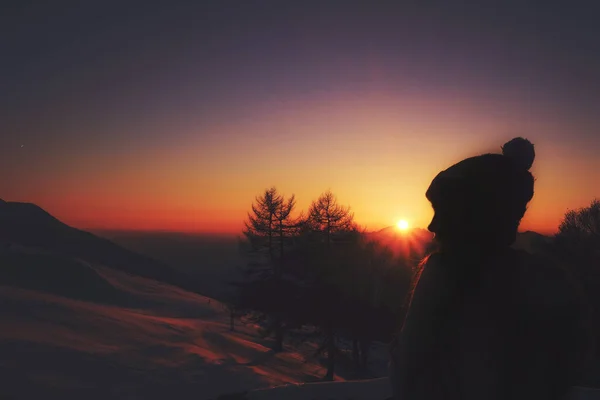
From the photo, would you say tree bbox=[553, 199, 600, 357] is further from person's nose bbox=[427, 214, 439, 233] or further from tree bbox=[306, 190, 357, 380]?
person's nose bbox=[427, 214, 439, 233]

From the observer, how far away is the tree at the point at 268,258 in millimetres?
22281

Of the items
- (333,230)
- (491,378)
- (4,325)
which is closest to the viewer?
(491,378)

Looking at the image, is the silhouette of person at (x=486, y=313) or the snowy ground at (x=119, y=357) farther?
the snowy ground at (x=119, y=357)

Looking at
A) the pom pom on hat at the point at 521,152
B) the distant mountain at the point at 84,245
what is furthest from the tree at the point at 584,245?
the distant mountain at the point at 84,245

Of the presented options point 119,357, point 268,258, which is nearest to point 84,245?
point 268,258


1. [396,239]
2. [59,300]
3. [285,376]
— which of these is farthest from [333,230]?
[59,300]

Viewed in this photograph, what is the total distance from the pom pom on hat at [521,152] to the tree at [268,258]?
69.3 ft

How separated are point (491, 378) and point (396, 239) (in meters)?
23.4

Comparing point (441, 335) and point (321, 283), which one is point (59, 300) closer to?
point (321, 283)

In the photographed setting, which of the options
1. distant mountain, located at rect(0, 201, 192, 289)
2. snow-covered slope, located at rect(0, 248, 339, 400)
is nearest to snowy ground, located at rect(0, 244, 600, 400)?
snow-covered slope, located at rect(0, 248, 339, 400)

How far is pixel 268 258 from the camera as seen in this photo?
24203 millimetres

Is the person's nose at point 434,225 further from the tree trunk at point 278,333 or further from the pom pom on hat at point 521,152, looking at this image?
the tree trunk at point 278,333

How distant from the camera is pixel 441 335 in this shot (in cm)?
124

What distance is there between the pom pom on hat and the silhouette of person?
0.59 feet
